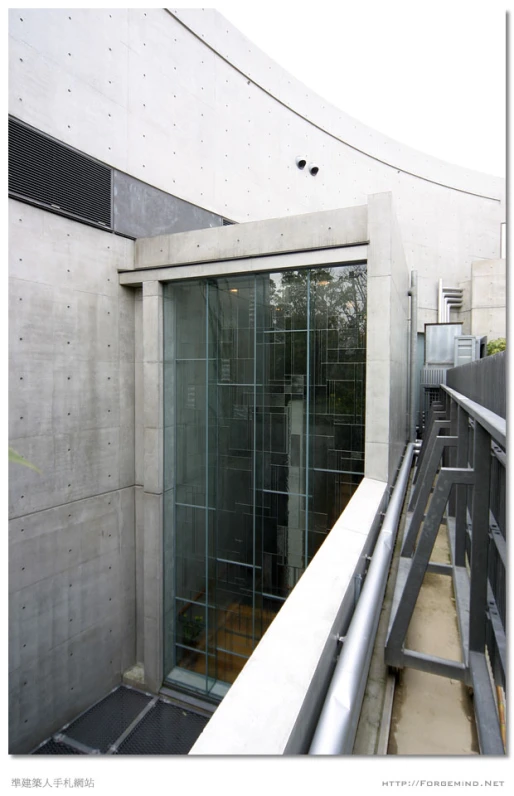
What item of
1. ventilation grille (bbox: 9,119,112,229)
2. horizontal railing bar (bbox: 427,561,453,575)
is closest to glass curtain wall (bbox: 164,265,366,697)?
ventilation grille (bbox: 9,119,112,229)

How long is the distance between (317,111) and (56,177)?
30.6 ft

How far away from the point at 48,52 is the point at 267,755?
26.2ft

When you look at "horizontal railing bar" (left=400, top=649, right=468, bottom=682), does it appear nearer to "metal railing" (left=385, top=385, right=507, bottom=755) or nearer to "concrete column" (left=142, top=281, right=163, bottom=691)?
"metal railing" (left=385, top=385, right=507, bottom=755)

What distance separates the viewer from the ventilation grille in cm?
567

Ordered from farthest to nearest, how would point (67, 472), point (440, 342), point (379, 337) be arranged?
point (440, 342), point (67, 472), point (379, 337)

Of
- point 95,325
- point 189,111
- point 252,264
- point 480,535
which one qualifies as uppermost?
point 189,111

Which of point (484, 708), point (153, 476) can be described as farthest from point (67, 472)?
point (484, 708)

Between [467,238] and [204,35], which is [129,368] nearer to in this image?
[204,35]

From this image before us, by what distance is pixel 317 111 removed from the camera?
40.8 ft

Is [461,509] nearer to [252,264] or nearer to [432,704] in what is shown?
[432,704]

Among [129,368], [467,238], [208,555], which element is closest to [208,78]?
[129,368]

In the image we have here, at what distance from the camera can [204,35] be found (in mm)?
8375


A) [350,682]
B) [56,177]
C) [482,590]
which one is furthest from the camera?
[56,177]

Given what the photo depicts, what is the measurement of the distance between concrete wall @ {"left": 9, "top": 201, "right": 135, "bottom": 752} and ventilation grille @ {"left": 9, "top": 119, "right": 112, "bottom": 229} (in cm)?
22
